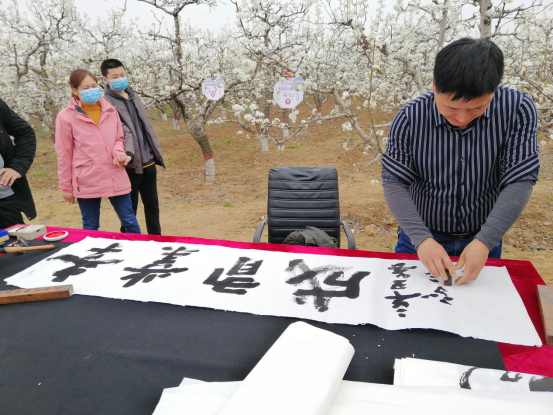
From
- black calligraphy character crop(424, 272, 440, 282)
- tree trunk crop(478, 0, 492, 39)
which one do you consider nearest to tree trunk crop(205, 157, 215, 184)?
tree trunk crop(478, 0, 492, 39)

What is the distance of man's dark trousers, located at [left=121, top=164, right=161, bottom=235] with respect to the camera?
10.9 feet

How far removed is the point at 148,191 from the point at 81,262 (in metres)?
1.88

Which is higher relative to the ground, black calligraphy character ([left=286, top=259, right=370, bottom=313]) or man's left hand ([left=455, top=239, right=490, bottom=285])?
man's left hand ([left=455, top=239, right=490, bottom=285])

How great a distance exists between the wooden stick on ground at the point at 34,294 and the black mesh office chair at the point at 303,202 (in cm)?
142

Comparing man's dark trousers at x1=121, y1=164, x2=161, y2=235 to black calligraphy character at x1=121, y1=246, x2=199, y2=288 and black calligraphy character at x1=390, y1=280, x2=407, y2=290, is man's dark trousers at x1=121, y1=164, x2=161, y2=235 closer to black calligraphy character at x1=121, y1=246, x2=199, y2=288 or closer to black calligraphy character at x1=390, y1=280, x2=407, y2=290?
black calligraphy character at x1=121, y1=246, x2=199, y2=288

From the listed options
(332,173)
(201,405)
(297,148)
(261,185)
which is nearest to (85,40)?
(297,148)

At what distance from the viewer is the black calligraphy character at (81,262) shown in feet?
5.11

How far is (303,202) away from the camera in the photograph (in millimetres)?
2629

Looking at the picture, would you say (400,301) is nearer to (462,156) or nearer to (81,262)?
(462,156)

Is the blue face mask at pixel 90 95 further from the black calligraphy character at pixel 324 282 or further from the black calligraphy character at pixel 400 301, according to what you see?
the black calligraphy character at pixel 400 301

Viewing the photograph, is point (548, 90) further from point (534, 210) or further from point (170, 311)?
point (170, 311)

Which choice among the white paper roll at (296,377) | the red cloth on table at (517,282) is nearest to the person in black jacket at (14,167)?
the red cloth on table at (517,282)

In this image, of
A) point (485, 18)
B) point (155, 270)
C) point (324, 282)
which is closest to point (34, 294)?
point (155, 270)

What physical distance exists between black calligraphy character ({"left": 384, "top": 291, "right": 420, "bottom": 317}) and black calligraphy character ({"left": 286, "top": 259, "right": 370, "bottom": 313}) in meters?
0.13
